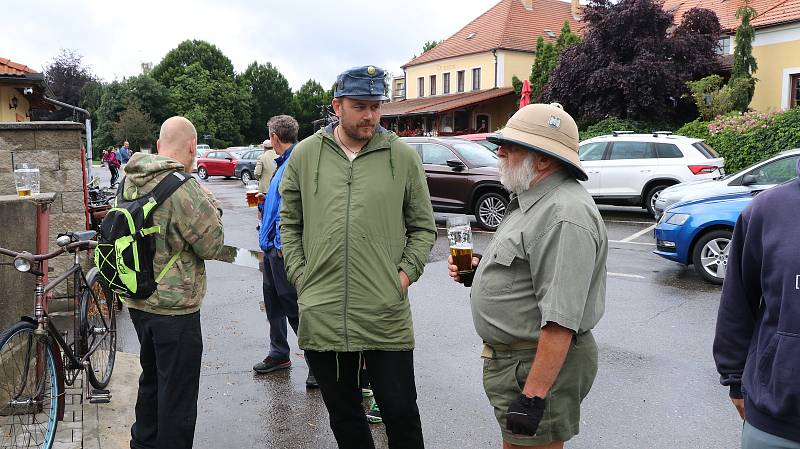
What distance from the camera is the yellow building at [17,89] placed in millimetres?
14484

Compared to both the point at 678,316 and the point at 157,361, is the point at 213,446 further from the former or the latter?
the point at 678,316

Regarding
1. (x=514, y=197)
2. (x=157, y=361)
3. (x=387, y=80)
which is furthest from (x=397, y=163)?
(x=157, y=361)

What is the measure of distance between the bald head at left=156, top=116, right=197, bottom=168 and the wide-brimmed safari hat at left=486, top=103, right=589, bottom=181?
5.71ft

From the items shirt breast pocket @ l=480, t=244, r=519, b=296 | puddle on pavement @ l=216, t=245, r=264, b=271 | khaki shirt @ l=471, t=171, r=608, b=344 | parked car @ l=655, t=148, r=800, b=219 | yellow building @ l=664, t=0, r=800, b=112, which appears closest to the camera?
khaki shirt @ l=471, t=171, r=608, b=344

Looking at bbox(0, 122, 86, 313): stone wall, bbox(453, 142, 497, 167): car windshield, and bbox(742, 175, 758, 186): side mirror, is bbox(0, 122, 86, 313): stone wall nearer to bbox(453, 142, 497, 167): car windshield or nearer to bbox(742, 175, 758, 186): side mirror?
bbox(453, 142, 497, 167): car windshield

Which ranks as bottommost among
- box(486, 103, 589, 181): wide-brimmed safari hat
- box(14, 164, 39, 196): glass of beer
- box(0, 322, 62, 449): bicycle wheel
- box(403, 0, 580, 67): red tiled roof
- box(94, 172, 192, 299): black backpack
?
box(0, 322, 62, 449): bicycle wheel

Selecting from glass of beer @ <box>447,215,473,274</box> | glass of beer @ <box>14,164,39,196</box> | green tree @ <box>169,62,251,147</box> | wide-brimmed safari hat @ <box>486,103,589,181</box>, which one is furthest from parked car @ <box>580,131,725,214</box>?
green tree @ <box>169,62,251,147</box>

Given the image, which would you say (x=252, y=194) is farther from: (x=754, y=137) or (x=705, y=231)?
(x=754, y=137)

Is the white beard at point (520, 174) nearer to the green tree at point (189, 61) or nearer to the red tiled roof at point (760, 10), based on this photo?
the red tiled roof at point (760, 10)

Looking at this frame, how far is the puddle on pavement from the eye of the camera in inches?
398

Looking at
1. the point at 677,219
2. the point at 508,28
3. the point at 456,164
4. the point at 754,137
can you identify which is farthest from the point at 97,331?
the point at 508,28

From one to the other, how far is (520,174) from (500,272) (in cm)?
37

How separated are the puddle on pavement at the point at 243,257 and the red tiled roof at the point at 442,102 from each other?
88.4ft

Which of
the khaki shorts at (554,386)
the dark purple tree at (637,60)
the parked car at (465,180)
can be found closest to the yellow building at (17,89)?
the parked car at (465,180)
